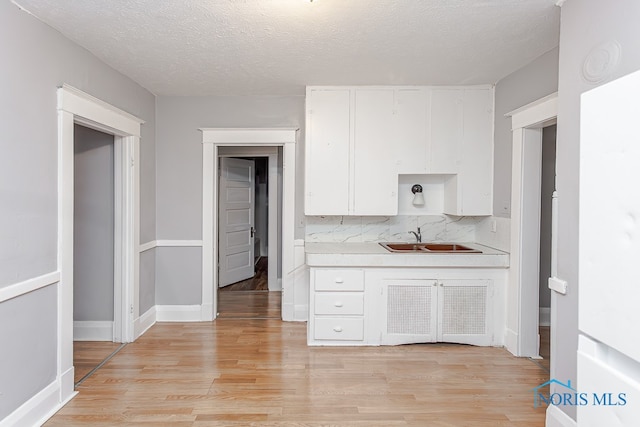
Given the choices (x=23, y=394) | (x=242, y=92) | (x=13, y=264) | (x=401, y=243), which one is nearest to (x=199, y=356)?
(x=23, y=394)

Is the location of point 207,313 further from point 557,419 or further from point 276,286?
point 557,419

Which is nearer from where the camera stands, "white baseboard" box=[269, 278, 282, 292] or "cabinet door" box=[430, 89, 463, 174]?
"cabinet door" box=[430, 89, 463, 174]

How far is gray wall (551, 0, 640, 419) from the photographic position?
1.90m

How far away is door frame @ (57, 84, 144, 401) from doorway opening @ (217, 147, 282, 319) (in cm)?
125

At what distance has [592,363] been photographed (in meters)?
1.16

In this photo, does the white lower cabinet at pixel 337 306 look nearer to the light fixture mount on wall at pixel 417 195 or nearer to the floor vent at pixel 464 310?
the floor vent at pixel 464 310

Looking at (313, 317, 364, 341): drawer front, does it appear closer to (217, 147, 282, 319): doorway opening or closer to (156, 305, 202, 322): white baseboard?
(217, 147, 282, 319): doorway opening

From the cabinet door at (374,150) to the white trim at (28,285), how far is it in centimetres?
250

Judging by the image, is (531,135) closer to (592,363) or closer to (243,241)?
(592,363)

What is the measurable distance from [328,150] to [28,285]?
257 cm

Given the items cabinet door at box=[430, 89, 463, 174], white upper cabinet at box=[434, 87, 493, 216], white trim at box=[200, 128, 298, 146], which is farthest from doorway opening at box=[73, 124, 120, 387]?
white upper cabinet at box=[434, 87, 493, 216]

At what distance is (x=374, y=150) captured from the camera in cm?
377

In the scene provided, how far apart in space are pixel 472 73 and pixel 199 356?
3.40 meters

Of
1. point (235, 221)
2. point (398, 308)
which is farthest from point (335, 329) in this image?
point (235, 221)
